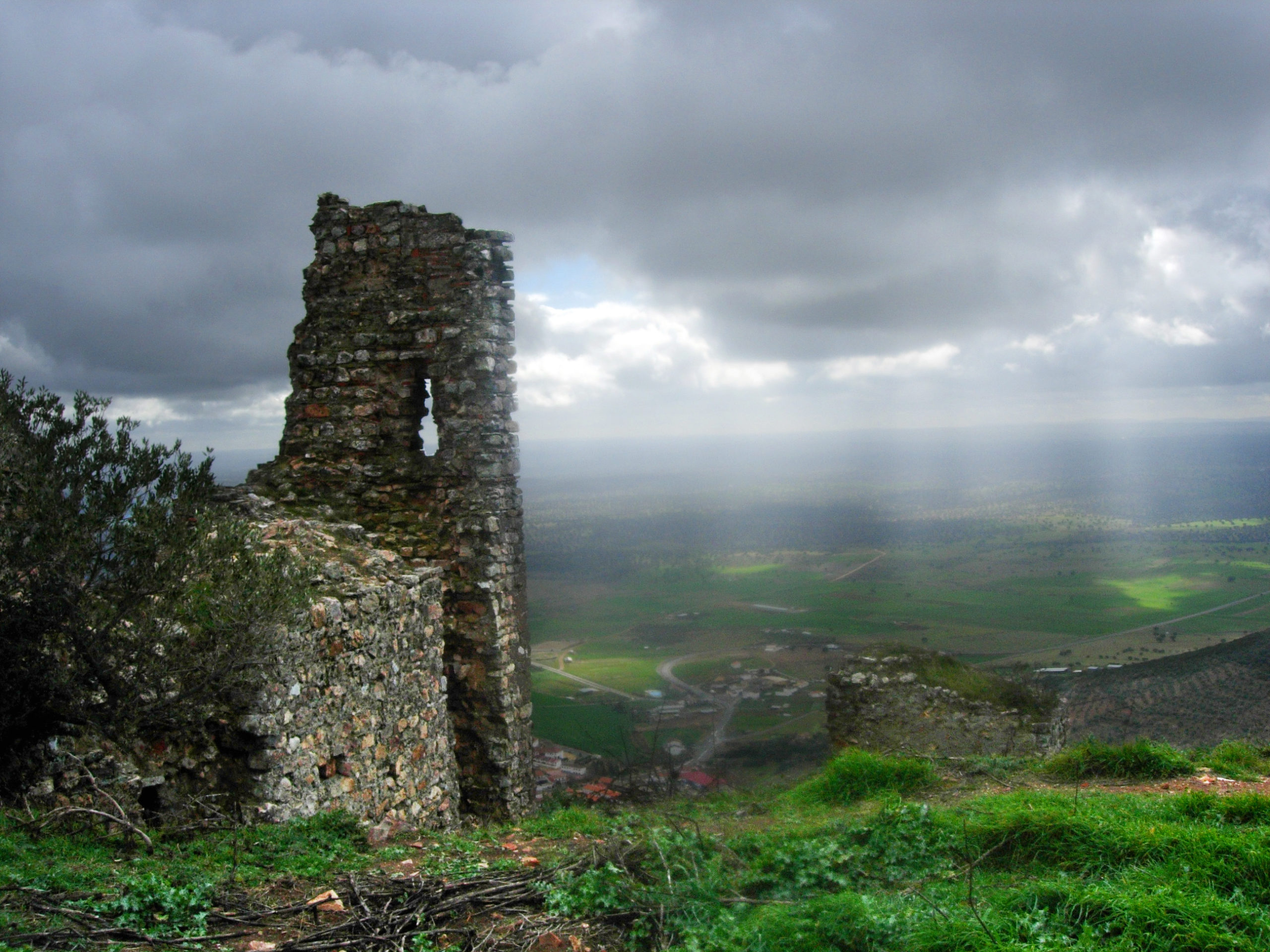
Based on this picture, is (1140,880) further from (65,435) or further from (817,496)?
(817,496)

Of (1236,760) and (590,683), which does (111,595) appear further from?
(590,683)

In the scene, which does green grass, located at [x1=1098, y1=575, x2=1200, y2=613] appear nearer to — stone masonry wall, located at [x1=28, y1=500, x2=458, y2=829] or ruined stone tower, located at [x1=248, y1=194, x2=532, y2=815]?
ruined stone tower, located at [x1=248, y1=194, x2=532, y2=815]

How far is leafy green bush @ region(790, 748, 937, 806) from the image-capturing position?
7.68m

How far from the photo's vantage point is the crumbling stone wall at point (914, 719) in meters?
10.1

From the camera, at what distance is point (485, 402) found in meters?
8.72

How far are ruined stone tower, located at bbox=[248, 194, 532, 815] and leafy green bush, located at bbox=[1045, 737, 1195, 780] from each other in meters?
5.81

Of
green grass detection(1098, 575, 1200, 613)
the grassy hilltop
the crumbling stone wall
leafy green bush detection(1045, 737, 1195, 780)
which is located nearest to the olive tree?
the grassy hilltop

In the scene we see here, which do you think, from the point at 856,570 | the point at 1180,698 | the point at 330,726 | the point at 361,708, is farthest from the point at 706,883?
the point at 856,570

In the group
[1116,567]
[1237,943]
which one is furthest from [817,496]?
[1237,943]

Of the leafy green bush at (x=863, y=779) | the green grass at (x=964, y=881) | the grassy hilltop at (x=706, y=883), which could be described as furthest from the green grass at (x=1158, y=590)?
the green grass at (x=964, y=881)

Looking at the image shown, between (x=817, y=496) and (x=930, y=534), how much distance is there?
852 inches

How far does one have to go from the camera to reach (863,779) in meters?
7.88

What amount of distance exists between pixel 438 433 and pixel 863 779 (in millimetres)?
6106

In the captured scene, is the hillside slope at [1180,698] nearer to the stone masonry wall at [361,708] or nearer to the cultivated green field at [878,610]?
the cultivated green field at [878,610]
